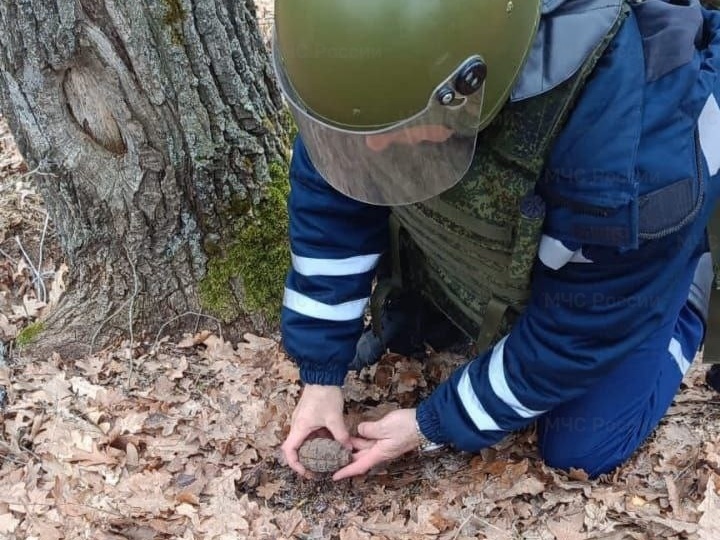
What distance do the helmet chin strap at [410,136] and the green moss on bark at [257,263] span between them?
147 cm

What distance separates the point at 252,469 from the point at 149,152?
Answer: 1.23 meters

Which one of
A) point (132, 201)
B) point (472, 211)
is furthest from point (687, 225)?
point (132, 201)

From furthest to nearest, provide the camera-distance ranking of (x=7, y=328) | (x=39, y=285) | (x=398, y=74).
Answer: (x=39, y=285)
(x=7, y=328)
(x=398, y=74)

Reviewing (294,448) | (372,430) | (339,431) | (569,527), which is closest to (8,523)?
(294,448)

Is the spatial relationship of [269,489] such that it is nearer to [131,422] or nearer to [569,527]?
[131,422]

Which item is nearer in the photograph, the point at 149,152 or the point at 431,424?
the point at 431,424

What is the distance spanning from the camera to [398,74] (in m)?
1.69

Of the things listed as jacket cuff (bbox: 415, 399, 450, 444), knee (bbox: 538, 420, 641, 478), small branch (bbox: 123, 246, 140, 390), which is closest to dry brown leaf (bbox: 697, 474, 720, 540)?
knee (bbox: 538, 420, 641, 478)

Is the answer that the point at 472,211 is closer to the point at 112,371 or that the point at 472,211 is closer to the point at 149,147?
the point at 149,147

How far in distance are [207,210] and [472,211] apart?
1258mm

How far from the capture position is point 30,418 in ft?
9.82

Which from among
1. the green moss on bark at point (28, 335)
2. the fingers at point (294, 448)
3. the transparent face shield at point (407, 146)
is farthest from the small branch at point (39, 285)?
the transparent face shield at point (407, 146)

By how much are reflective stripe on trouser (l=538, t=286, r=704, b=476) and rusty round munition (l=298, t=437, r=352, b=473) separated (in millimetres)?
761

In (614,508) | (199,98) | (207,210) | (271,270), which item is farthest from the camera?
(271,270)
